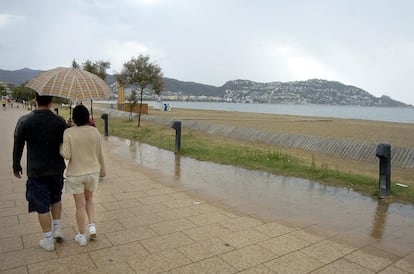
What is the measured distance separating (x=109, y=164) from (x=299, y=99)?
17999 centimetres

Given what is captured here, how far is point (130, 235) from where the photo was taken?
389 cm

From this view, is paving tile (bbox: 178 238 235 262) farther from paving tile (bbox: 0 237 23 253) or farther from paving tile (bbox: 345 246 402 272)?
Result: paving tile (bbox: 0 237 23 253)

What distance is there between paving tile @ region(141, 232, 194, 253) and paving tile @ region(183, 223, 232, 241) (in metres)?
0.10

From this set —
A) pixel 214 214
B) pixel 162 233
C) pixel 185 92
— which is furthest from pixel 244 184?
pixel 185 92

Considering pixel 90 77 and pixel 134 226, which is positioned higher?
pixel 90 77

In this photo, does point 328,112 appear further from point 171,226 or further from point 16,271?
point 16,271

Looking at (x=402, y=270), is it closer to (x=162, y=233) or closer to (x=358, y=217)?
(x=358, y=217)

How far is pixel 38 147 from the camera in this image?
330 cm

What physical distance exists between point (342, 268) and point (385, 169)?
10.2 feet

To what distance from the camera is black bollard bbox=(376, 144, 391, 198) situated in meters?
5.70

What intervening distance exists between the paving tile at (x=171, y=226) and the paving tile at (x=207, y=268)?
2.87ft

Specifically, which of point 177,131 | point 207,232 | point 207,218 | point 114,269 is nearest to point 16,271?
point 114,269

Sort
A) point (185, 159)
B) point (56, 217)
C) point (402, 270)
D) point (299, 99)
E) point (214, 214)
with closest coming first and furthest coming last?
point (402, 270) < point (56, 217) < point (214, 214) < point (185, 159) < point (299, 99)

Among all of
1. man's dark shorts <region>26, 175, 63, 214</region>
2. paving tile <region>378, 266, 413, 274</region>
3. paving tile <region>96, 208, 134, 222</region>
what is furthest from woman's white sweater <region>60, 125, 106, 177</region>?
paving tile <region>378, 266, 413, 274</region>
